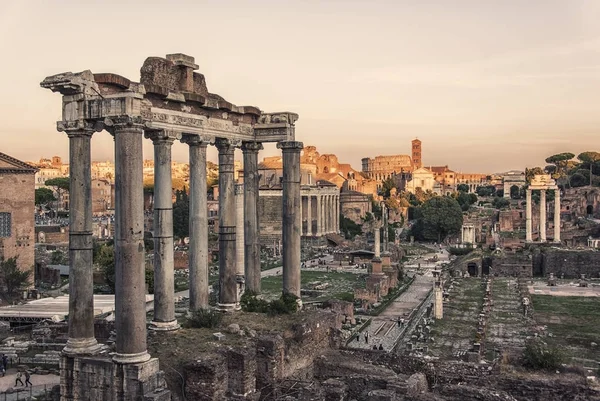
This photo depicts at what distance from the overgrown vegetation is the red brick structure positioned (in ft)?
84.1

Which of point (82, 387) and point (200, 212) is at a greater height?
point (200, 212)

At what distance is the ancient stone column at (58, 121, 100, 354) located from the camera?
40.9 feet

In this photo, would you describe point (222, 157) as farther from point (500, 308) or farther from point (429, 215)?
point (429, 215)

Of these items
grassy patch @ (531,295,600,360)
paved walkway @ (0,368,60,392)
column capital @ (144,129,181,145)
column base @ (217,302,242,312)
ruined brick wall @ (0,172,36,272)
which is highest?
column capital @ (144,129,181,145)

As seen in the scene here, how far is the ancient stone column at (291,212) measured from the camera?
17.7 m

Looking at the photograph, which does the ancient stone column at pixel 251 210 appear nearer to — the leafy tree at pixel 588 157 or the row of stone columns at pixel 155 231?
→ the row of stone columns at pixel 155 231

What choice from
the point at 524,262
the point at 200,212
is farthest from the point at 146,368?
the point at 524,262

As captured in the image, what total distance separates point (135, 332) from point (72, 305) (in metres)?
1.73

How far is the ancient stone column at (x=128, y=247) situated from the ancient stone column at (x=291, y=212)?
635cm

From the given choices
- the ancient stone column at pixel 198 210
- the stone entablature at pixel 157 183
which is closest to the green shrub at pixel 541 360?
the stone entablature at pixel 157 183

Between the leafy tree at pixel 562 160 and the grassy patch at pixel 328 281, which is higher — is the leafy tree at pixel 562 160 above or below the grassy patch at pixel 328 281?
above

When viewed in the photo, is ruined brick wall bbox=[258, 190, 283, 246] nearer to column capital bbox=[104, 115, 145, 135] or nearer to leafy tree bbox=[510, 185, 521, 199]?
leafy tree bbox=[510, 185, 521, 199]

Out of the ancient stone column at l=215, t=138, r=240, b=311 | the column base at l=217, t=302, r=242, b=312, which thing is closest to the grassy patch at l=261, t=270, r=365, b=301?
the column base at l=217, t=302, r=242, b=312

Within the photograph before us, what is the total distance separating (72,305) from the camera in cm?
1257
